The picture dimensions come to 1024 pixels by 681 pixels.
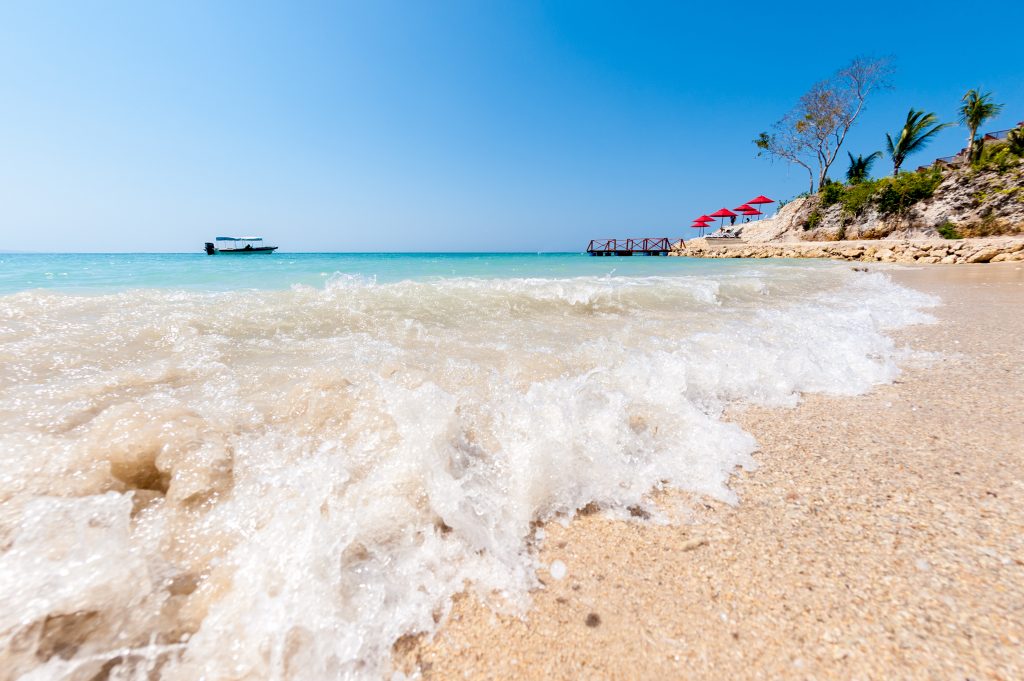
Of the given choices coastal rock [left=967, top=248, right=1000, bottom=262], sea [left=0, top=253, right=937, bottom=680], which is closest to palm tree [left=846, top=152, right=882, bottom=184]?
coastal rock [left=967, top=248, right=1000, bottom=262]

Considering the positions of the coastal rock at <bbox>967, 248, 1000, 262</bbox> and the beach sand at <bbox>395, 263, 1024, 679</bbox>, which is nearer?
the beach sand at <bbox>395, 263, 1024, 679</bbox>

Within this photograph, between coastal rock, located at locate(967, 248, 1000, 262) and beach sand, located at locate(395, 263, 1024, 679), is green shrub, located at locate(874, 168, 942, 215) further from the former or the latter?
beach sand, located at locate(395, 263, 1024, 679)

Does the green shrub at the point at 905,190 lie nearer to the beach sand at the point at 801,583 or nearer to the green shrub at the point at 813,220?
the green shrub at the point at 813,220

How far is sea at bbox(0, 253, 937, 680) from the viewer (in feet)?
2.92

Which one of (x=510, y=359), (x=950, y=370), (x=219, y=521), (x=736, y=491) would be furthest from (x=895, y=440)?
(x=219, y=521)

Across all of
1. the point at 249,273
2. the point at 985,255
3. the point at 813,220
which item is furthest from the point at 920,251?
the point at 249,273

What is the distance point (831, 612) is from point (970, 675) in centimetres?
22

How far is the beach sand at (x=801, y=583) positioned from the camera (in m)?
0.86

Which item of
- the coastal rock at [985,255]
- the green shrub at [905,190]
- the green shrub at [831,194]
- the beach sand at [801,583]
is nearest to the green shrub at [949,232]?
the green shrub at [905,190]

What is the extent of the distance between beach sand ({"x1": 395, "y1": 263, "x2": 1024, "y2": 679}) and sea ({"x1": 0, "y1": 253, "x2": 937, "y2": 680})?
100mm

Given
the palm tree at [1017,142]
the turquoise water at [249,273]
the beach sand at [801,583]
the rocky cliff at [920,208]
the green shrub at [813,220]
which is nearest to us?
the beach sand at [801,583]

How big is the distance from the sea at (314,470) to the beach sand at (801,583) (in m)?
0.10

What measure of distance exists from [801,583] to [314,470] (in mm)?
1512

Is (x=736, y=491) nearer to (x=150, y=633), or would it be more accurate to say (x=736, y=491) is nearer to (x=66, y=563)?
(x=150, y=633)
